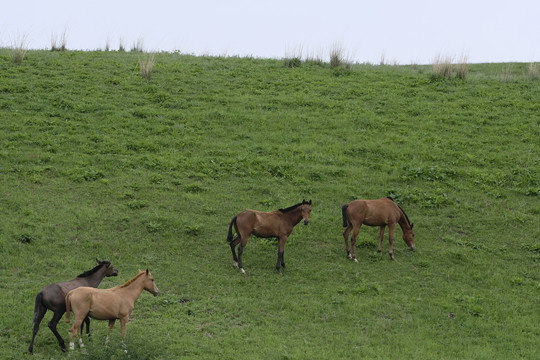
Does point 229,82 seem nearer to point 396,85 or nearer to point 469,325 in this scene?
point 396,85

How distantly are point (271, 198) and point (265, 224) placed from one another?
157 inches

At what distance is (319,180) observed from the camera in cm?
1891

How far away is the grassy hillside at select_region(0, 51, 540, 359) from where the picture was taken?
A: 10.9m

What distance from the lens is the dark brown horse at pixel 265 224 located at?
13.3 m

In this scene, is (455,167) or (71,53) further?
(71,53)

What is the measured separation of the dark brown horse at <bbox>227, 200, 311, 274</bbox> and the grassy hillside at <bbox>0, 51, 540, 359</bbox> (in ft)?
2.14

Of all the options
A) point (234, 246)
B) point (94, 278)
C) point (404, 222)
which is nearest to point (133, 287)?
point (94, 278)

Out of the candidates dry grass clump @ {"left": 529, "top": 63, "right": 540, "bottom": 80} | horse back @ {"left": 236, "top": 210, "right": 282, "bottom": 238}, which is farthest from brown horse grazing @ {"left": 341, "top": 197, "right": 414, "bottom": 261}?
dry grass clump @ {"left": 529, "top": 63, "right": 540, "bottom": 80}

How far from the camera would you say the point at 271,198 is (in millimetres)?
17312

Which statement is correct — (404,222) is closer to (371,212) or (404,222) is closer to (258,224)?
(371,212)

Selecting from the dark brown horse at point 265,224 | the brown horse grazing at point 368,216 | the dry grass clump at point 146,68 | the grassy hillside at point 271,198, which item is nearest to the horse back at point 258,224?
the dark brown horse at point 265,224

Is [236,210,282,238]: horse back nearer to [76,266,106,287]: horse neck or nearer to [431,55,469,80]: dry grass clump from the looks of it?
[76,266,106,287]: horse neck

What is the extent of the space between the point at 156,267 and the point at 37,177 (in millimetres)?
6732

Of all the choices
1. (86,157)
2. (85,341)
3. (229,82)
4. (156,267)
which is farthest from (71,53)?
(85,341)
